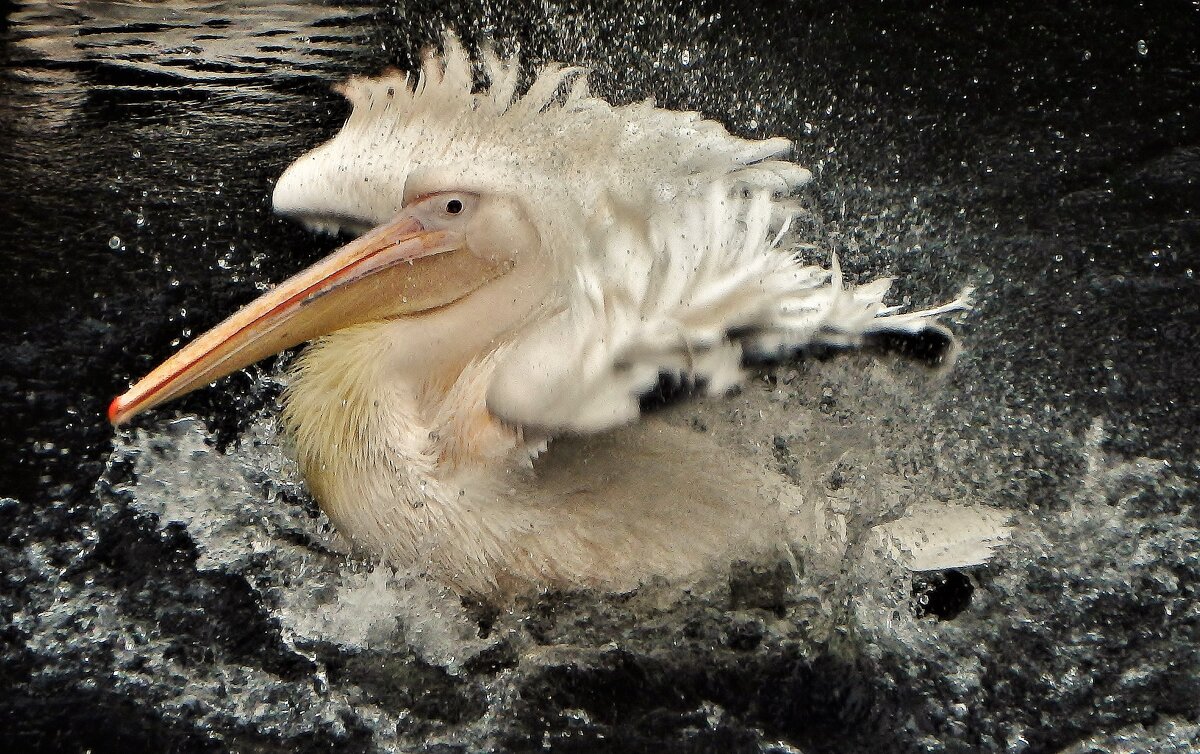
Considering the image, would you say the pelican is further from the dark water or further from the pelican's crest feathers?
the dark water

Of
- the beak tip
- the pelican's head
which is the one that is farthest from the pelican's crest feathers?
the beak tip

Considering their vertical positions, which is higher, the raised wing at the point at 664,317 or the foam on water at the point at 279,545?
the raised wing at the point at 664,317

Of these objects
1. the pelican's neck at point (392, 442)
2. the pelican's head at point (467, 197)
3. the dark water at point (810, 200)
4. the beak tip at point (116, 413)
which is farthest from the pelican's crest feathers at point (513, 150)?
the dark water at point (810, 200)

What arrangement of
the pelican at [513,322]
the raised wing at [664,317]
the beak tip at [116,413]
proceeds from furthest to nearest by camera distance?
the beak tip at [116,413], the pelican at [513,322], the raised wing at [664,317]

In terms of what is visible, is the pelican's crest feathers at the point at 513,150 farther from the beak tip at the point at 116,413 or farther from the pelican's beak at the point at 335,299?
the beak tip at the point at 116,413

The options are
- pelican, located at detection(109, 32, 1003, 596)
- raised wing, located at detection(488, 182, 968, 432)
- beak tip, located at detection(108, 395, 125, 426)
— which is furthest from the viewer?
beak tip, located at detection(108, 395, 125, 426)

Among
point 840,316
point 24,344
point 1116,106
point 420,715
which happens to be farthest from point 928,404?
point 24,344

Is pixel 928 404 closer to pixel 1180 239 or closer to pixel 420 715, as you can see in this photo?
pixel 1180 239

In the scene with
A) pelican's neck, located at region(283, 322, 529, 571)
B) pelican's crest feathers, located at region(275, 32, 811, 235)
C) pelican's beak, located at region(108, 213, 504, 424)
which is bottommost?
pelican's neck, located at region(283, 322, 529, 571)
